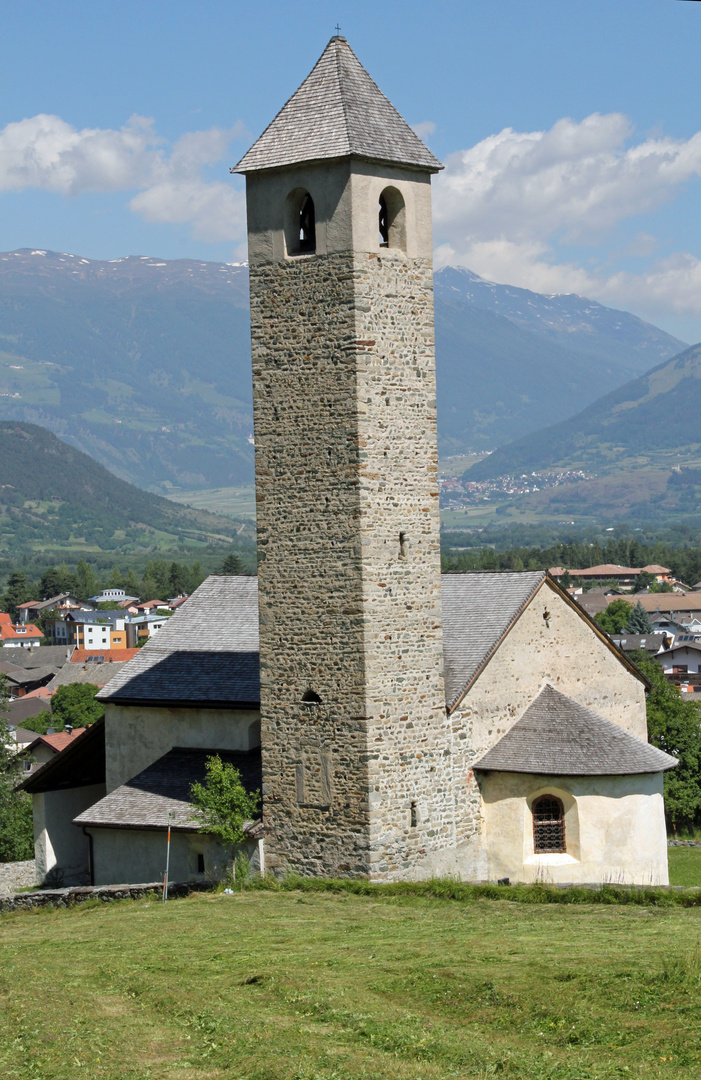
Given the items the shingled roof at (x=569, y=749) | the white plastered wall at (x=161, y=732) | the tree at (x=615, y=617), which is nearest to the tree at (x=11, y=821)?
the white plastered wall at (x=161, y=732)

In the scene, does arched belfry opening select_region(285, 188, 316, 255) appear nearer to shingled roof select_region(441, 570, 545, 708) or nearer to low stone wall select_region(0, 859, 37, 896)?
shingled roof select_region(441, 570, 545, 708)

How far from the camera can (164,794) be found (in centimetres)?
2931

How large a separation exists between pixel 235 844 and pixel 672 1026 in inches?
544

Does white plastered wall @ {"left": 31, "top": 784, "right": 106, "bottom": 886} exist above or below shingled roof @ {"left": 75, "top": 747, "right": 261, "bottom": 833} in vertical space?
below

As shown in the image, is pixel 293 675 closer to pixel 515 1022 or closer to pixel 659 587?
pixel 515 1022

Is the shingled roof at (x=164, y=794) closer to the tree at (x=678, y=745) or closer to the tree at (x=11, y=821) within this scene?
the tree at (x=11, y=821)

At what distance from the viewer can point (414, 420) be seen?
25.7 meters

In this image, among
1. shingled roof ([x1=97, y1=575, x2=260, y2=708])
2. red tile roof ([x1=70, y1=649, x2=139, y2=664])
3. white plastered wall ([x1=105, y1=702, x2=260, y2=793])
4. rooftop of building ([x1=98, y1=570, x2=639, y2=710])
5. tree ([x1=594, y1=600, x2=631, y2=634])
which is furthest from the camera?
tree ([x1=594, y1=600, x2=631, y2=634])

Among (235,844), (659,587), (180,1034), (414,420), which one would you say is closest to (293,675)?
(235,844)

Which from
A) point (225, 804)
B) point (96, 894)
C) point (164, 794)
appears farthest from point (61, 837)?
point (225, 804)

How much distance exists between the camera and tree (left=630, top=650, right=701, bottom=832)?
48.2 metres

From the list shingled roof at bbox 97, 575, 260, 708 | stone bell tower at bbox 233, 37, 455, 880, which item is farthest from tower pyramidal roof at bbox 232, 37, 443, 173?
shingled roof at bbox 97, 575, 260, 708

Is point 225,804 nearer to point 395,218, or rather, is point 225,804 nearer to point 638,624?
point 395,218

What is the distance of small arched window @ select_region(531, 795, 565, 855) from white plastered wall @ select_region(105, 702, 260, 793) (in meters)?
6.53
